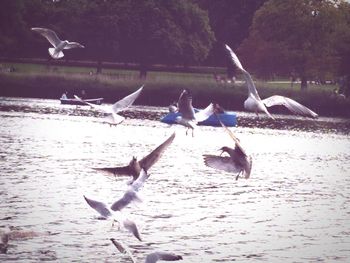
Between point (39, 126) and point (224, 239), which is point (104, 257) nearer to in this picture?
point (224, 239)

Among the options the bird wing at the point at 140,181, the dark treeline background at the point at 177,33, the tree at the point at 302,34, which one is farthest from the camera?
the dark treeline background at the point at 177,33

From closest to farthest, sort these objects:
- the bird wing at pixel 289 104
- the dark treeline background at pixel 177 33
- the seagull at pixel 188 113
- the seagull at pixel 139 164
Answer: the seagull at pixel 139 164 < the bird wing at pixel 289 104 < the seagull at pixel 188 113 < the dark treeline background at pixel 177 33

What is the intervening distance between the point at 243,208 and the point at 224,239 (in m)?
6.08

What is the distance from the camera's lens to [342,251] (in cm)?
2494

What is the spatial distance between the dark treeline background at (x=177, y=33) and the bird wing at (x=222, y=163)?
84.0m

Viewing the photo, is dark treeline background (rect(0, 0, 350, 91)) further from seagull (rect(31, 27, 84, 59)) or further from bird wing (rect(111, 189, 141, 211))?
bird wing (rect(111, 189, 141, 211))

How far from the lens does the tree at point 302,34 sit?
3964 inches

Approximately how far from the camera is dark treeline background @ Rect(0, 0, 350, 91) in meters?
101

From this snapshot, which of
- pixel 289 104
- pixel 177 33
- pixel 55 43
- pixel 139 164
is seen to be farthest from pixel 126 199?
pixel 177 33

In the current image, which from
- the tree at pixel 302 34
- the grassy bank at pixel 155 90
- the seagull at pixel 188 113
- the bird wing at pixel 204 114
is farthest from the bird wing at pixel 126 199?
the tree at pixel 302 34

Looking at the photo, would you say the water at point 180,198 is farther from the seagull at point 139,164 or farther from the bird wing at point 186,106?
the bird wing at point 186,106

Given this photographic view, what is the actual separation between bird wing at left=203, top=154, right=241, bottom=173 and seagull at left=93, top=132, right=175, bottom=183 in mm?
882

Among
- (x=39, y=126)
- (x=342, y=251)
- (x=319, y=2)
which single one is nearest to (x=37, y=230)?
(x=342, y=251)

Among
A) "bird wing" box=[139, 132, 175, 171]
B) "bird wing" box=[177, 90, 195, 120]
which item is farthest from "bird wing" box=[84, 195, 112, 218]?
"bird wing" box=[177, 90, 195, 120]
